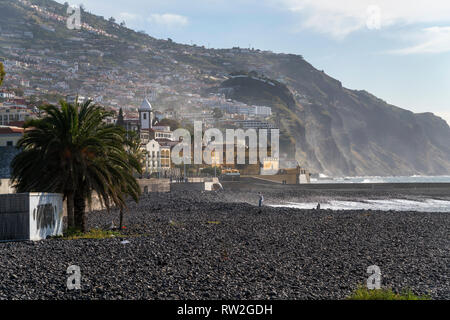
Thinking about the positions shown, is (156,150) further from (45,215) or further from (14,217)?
(14,217)

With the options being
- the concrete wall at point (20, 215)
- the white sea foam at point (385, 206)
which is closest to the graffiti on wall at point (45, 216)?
the concrete wall at point (20, 215)

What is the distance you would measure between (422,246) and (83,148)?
1403 cm

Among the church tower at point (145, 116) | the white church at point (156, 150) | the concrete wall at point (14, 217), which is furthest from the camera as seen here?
the church tower at point (145, 116)

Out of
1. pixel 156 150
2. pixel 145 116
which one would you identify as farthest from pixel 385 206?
pixel 145 116

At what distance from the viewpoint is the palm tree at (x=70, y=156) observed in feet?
74.1

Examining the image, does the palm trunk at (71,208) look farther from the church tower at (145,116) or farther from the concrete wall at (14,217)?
the church tower at (145,116)

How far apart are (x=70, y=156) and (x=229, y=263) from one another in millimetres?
9258

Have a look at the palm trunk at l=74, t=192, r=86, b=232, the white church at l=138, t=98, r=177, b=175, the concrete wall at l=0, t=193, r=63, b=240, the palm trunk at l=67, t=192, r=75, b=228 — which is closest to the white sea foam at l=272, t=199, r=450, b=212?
the palm trunk at l=67, t=192, r=75, b=228

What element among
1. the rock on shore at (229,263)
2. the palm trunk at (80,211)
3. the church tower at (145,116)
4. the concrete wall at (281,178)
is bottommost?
the concrete wall at (281,178)

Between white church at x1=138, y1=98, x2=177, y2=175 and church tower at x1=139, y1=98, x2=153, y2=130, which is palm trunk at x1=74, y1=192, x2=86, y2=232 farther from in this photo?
church tower at x1=139, y1=98, x2=153, y2=130

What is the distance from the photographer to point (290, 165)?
164 metres

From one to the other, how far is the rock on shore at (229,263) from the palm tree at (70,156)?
2849 millimetres
